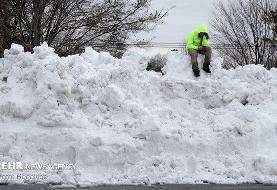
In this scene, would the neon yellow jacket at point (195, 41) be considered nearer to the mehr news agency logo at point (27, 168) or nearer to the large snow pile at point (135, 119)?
the large snow pile at point (135, 119)

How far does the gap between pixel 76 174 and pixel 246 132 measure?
11.9ft

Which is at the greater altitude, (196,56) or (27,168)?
(196,56)

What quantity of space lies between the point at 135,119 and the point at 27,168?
2426 millimetres

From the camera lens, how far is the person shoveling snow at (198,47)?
1217 centimetres

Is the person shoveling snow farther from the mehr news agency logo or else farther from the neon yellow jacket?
the mehr news agency logo

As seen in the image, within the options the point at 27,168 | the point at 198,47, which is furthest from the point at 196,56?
the point at 27,168

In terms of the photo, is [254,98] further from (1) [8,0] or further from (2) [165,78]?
(1) [8,0]

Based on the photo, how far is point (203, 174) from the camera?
9406mm

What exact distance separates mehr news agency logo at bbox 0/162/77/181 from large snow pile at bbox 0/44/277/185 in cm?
11

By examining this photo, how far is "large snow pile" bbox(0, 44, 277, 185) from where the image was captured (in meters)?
9.38

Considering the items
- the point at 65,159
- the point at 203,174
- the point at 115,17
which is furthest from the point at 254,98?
the point at 115,17

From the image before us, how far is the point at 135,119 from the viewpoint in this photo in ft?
34.3

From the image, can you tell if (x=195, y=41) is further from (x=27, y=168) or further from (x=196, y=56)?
(x=27, y=168)

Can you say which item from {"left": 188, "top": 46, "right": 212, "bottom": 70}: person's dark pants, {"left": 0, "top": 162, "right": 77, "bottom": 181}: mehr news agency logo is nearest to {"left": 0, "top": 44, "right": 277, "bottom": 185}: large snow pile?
{"left": 0, "top": 162, "right": 77, "bottom": 181}: mehr news agency logo
